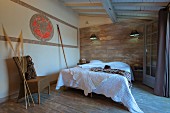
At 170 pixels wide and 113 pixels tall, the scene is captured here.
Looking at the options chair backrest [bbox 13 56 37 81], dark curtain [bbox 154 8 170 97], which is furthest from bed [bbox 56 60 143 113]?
dark curtain [bbox 154 8 170 97]

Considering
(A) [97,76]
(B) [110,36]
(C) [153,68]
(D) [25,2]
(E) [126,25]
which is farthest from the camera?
(B) [110,36]

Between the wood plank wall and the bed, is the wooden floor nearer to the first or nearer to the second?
the bed

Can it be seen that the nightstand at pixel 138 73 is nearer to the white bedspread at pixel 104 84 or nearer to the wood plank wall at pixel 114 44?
the wood plank wall at pixel 114 44

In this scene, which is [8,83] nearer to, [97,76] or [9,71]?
[9,71]

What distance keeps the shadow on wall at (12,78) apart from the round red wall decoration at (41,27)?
109 centimetres

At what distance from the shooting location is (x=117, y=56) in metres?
4.63

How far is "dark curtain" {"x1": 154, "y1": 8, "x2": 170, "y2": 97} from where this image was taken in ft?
8.92

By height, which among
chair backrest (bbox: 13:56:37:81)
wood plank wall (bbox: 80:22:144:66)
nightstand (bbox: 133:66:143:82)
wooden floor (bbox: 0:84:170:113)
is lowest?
wooden floor (bbox: 0:84:170:113)

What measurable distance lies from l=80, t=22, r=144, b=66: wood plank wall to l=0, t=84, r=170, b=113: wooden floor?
1.88 m

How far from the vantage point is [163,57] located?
279 centimetres

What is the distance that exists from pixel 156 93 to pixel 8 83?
3.72 meters

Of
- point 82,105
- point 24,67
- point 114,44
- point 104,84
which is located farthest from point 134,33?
point 24,67

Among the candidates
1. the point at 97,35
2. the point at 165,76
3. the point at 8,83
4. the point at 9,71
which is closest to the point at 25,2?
the point at 9,71

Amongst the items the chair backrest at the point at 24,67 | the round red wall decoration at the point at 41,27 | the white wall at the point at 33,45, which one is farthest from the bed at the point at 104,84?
the round red wall decoration at the point at 41,27
